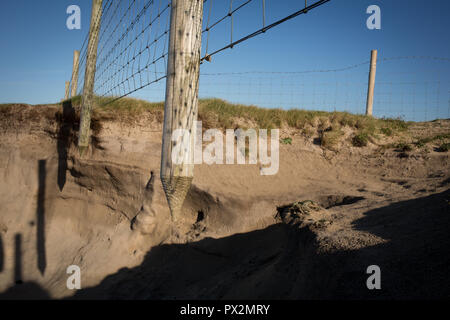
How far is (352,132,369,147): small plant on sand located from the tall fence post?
4.86 metres

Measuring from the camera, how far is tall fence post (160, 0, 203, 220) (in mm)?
2092

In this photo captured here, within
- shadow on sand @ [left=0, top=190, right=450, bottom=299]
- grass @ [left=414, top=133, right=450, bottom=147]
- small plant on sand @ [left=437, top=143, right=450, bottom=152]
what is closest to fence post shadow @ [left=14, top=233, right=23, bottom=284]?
shadow on sand @ [left=0, top=190, right=450, bottom=299]

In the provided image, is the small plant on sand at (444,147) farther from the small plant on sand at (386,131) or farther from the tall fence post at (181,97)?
the tall fence post at (181,97)

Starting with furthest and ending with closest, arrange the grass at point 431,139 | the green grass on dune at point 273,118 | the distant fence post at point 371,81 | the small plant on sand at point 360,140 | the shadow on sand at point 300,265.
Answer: the distant fence post at point 371,81 < the green grass on dune at point 273,118 < the small plant on sand at point 360,140 < the grass at point 431,139 < the shadow on sand at point 300,265

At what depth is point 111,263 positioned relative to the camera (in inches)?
184

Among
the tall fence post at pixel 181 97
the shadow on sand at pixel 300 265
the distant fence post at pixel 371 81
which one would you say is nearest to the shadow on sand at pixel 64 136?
the shadow on sand at pixel 300 265

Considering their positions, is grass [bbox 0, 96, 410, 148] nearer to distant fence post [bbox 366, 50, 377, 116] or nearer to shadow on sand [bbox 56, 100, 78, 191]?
shadow on sand [bbox 56, 100, 78, 191]

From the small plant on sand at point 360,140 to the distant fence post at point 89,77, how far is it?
18.6ft

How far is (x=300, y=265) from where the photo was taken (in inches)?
95.9

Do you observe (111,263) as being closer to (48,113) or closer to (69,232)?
(69,232)

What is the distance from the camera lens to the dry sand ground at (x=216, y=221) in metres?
2.17

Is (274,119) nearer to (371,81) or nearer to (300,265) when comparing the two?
(371,81)

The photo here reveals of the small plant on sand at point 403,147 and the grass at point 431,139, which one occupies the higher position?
the grass at point 431,139
